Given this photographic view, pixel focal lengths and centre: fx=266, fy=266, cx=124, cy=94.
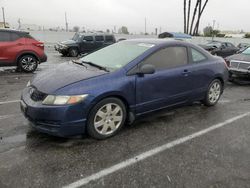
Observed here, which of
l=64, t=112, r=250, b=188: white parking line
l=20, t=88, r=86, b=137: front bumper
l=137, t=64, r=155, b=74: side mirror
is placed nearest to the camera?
l=64, t=112, r=250, b=188: white parking line

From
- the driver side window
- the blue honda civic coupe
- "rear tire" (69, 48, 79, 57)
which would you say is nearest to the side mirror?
the blue honda civic coupe

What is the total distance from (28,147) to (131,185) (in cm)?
167

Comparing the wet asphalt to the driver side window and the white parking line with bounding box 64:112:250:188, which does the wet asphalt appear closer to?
the white parking line with bounding box 64:112:250:188

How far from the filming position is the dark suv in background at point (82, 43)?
18078mm

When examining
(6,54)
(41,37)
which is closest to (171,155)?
(6,54)

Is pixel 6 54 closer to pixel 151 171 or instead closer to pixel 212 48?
pixel 151 171

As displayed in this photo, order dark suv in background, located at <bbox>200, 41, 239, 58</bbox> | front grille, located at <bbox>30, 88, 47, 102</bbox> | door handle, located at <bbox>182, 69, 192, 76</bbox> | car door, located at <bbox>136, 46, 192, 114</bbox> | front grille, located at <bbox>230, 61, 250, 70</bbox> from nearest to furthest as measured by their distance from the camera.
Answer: front grille, located at <bbox>30, 88, 47, 102</bbox> < car door, located at <bbox>136, 46, 192, 114</bbox> < door handle, located at <bbox>182, 69, 192, 76</bbox> < front grille, located at <bbox>230, 61, 250, 70</bbox> < dark suv in background, located at <bbox>200, 41, 239, 58</bbox>

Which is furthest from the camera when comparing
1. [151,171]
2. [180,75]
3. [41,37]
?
[41,37]

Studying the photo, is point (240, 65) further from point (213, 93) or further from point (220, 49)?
point (220, 49)

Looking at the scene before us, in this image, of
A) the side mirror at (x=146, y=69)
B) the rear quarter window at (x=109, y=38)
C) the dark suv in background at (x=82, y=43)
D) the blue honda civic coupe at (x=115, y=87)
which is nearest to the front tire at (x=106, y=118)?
the blue honda civic coupe at (x=115, y=87)

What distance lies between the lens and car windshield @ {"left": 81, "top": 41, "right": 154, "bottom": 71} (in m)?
4.45

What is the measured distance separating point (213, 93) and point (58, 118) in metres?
3.74

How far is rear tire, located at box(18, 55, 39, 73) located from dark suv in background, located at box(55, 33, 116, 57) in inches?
310

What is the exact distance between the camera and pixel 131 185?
2990mm
